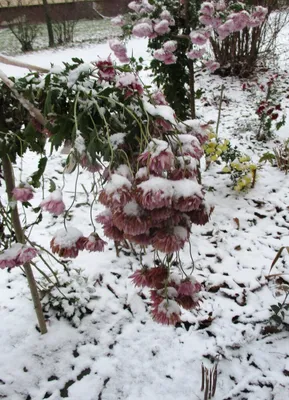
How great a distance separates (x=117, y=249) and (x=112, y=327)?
0.56m

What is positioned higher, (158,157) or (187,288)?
(158,157)

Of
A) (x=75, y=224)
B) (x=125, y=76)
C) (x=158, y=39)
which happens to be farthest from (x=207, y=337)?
(x=158, y=39)

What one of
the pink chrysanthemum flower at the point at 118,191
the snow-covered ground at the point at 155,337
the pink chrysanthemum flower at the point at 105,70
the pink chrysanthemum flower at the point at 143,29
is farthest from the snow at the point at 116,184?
the pink chrysanthemum flower at the point at 143,29

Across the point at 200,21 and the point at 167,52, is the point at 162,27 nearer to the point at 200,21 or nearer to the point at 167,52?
the point at 167,52

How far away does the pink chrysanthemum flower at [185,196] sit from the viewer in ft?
2.28

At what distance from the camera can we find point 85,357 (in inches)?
69.9

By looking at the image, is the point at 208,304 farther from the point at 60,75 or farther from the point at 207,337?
the point at 60,75

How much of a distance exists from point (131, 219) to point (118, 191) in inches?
3.0

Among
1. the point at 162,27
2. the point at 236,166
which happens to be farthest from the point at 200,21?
the point at 236,166

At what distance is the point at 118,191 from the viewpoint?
0.67m

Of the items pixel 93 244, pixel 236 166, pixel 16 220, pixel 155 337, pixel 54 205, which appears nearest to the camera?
pixel 54 205

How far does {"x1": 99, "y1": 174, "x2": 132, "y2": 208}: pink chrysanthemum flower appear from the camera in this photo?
2.21 feet

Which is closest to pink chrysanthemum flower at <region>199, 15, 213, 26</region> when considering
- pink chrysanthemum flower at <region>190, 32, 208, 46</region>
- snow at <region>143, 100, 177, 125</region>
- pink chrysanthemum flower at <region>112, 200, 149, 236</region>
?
pink chrysanthemum flower at <region>190, 32, 208, 46</region>

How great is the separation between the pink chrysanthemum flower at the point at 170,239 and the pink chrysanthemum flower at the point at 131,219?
47 millimetres
